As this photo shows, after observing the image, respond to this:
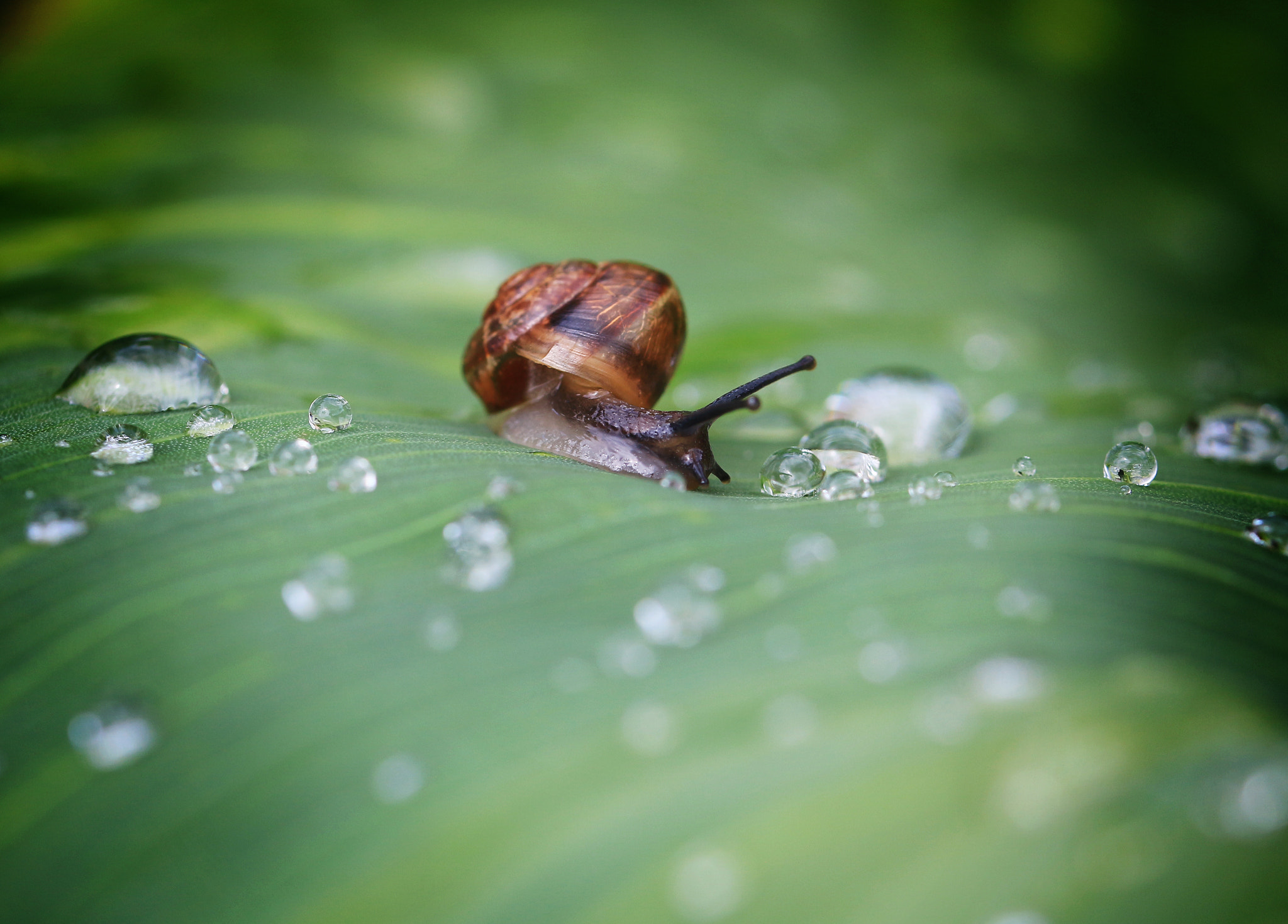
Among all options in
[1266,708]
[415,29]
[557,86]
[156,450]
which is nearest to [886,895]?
[1266,708]

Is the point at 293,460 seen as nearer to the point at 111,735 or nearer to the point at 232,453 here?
the point at 232,453

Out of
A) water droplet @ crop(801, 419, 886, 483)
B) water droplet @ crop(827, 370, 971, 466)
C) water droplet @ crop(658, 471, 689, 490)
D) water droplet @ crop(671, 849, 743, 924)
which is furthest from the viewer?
water droplet @ crop(827, 370, 971, 466)

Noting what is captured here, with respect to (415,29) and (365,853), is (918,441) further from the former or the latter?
(415,29)

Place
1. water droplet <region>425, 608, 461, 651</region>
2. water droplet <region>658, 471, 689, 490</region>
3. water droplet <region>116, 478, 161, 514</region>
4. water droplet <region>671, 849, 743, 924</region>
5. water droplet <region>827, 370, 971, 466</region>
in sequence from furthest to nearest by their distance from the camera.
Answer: water droplet <region>827, 370, 971, 466</region> → water droplet <region>658, 471, 689, 490</region> → water droplet <region>116, 478, 161, 514</region> → water droplet <region>425, 608, 461, 651</region> → water droplet <region>671, 849, 743, 924</region>

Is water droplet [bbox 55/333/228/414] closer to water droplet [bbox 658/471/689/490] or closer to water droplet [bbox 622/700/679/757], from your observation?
water droplet [bbox 658/471/689/490]

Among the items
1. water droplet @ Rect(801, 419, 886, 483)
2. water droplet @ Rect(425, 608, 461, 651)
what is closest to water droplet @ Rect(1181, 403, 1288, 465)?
water droplet @ Rect(801, 419, 886, 483)

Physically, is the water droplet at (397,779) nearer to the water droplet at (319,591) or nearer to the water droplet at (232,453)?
the water droplet at (319,591)

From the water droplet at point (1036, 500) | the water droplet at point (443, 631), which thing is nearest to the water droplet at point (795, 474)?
the water droplet at point (1036, 500)
